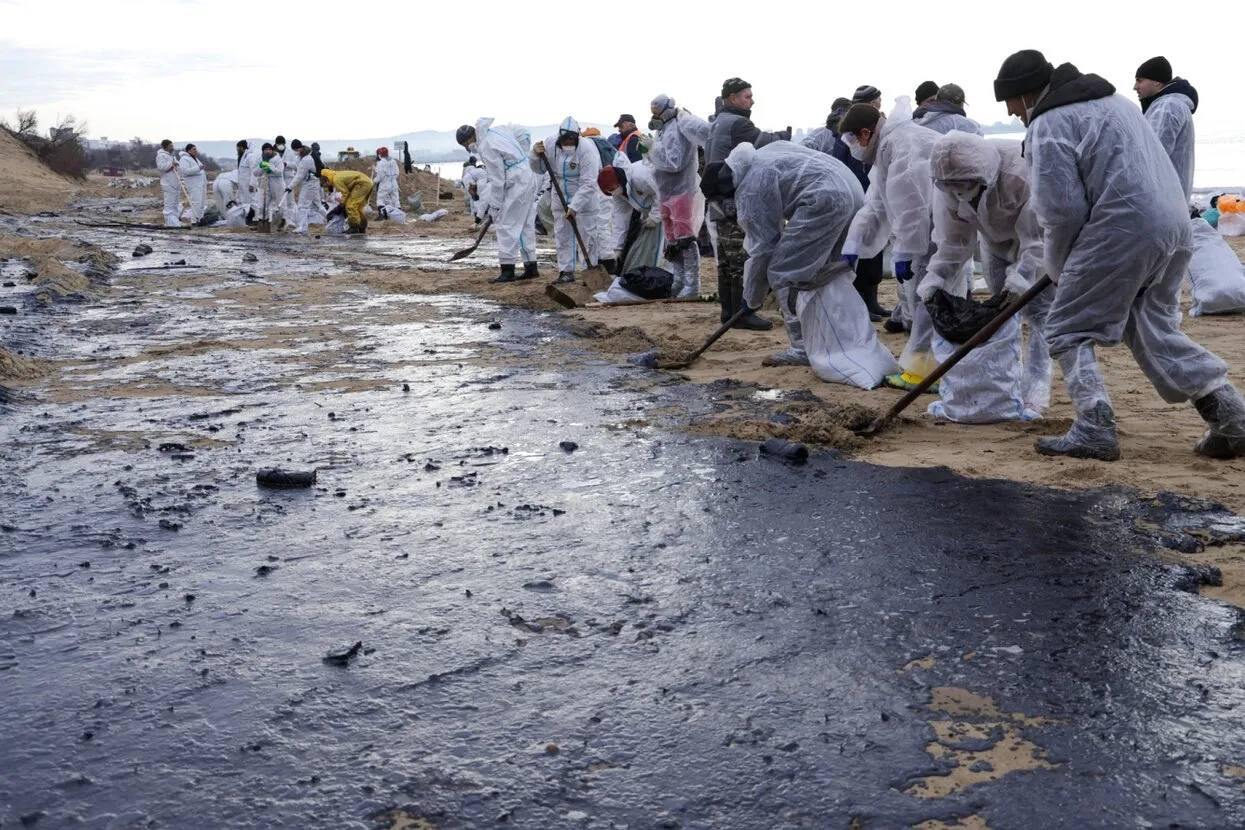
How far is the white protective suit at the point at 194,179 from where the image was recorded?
25844 millimetres

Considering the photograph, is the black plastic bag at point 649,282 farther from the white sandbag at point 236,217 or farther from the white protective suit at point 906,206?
the white sandbag at point 236,217

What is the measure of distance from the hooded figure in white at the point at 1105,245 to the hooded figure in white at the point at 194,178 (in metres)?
23.7

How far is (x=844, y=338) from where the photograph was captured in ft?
22.5

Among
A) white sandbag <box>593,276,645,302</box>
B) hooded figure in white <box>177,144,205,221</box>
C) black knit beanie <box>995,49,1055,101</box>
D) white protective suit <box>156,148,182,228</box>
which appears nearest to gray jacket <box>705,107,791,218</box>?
white sandbag <box>593,276,645,302</box>

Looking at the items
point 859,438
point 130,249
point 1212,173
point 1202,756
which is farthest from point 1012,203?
point 1212,173

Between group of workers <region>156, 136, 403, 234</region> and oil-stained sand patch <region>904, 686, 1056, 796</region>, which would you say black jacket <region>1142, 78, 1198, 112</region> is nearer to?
oil-stained sand patch <region>904, 686, 1056, 796</region>

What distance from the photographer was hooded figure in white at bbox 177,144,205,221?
25.8m

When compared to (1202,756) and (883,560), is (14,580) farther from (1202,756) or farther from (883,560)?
(1202,756)

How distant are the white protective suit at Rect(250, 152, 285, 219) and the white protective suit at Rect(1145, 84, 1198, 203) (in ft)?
70.1

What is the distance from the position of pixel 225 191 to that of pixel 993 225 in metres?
25.6

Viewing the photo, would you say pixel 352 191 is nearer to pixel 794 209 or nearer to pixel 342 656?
pixel 794 209

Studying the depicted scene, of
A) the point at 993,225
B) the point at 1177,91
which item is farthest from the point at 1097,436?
the point at 1177,91

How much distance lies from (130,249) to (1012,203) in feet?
56.5

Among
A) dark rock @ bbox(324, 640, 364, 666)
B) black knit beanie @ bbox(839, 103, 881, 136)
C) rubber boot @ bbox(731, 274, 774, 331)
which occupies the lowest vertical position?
dark rock @ bbox(324, 640, 364, 666)
